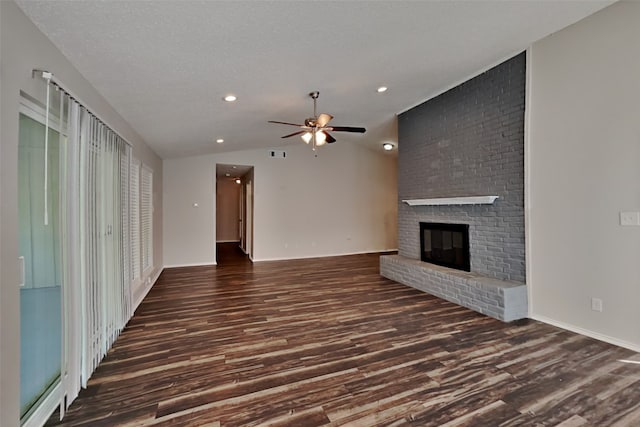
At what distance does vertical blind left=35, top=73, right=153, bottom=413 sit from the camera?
2.01 meters

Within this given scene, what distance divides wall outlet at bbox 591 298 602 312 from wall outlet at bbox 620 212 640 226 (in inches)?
32.5

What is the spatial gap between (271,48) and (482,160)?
127 inches

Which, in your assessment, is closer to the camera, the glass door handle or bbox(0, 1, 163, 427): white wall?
bbox(0, 1, 163, 427): white wall

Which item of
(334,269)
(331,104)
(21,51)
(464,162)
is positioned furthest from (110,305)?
(464,162)

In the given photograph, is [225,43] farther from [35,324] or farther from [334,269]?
[334,269]

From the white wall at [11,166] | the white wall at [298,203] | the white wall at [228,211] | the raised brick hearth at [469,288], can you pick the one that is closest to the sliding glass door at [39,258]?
the white wall at [11,166]

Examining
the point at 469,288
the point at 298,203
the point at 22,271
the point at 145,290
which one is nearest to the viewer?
the point at 22,271

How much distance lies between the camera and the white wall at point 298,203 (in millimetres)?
6910

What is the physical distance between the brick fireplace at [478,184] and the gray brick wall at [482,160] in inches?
0.5

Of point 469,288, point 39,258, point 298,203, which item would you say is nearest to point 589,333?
point 469,288

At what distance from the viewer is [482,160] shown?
4.07 m

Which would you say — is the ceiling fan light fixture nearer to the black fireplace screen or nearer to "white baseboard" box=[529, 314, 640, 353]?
the black fireplace screen

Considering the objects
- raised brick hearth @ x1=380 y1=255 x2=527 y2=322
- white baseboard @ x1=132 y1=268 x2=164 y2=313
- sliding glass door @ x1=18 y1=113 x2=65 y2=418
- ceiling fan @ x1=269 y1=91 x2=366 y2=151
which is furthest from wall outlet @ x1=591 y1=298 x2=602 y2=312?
white baseboard @ x1=132 y1=268 x2=164 y2=313

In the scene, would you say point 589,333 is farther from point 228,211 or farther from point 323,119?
point 228,211
